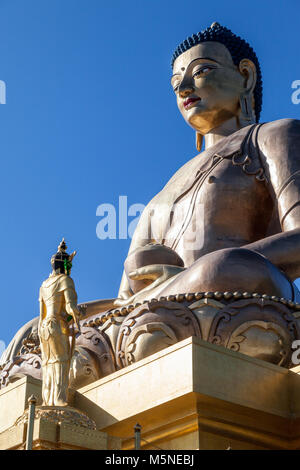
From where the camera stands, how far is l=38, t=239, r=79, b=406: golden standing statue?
562 cm

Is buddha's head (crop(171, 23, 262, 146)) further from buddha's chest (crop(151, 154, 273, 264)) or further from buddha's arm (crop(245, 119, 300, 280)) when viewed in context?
buddha's chest (crop(151, 154, 273, 264))

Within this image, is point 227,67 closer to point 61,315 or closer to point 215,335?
point 215,335

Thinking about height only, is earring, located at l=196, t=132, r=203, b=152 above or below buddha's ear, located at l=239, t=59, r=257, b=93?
below

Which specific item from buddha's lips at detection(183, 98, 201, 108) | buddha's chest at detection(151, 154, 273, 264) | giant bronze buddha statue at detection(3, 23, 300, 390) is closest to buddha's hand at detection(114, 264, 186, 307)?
giant bronze buddha statue at detection(3, 23, 300, 390)

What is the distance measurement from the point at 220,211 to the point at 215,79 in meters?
1.87

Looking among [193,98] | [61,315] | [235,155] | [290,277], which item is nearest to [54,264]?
[61,315]

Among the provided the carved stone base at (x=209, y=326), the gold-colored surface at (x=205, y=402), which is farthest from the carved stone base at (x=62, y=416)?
the carved stone base at (x=209, y=326)

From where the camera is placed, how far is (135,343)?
6578 mm

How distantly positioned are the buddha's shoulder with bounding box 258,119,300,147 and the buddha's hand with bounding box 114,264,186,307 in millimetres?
1695

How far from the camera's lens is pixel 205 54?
9.86 meters

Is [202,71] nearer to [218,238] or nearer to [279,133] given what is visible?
[279,133]

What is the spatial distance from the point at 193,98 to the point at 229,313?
3798 mm

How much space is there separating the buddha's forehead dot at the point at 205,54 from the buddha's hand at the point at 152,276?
2891 mm

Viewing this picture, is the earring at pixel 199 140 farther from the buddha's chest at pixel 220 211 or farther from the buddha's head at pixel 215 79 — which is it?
the buddha's chest at pixel 220 211
